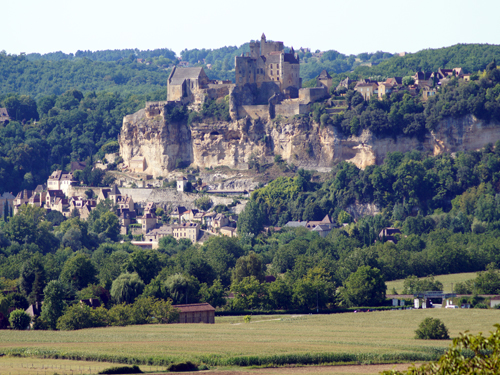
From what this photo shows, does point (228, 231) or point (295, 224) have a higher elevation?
point (295, 224)

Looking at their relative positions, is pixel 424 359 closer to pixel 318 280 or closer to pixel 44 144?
pixel 318 280

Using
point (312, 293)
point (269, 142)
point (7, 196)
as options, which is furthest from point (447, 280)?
point (7, 196)

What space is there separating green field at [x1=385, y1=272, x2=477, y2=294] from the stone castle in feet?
98.2

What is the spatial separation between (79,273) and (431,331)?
25985 mm

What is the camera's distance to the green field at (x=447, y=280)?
221ft

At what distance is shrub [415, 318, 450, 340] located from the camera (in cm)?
4788

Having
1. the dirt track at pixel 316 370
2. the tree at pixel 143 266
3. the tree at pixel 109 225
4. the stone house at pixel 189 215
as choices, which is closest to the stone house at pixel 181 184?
the stone house at pixel 189 215

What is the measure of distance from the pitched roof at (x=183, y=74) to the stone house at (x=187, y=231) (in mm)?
18858

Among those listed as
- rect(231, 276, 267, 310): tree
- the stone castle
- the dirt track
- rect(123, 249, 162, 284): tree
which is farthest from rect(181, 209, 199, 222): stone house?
the dirt track

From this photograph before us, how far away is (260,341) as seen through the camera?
46.2 m

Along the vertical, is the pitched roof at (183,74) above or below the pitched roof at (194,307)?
above

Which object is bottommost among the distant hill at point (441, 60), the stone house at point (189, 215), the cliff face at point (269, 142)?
the stone house at point (189, 215)

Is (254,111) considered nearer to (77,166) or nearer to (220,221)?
(220,221)

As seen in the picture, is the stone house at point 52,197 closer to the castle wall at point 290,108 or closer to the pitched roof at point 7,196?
the pitched roof at point 7,196
